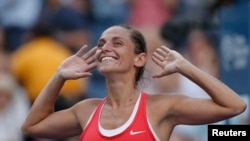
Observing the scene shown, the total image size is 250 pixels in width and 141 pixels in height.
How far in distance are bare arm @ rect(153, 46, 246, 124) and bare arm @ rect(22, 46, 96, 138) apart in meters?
0.61

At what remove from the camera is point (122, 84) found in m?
7.67

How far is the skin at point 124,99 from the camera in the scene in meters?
7.27

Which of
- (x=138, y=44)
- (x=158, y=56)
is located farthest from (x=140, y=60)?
(x=158, y=56)

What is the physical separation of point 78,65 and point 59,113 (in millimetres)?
A: 411

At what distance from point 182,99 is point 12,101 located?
4065 mm

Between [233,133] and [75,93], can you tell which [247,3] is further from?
[75,93]

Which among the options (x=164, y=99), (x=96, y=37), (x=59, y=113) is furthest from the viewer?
(x=96, y=37)

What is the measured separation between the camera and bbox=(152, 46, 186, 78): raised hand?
7.34 meters

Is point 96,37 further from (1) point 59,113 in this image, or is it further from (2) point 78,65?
(2) point 78,65

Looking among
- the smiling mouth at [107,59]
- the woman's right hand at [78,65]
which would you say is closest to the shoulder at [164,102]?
the smiling mouth at [107,59]

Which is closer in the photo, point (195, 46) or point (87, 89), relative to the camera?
point (195, 46)

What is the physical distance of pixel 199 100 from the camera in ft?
24.2

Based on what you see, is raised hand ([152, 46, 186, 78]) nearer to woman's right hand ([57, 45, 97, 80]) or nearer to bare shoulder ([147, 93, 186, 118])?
bare shoulder ([147, 93, 186, 118])

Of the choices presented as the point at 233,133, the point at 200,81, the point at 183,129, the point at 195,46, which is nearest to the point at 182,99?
the point at 200,81
